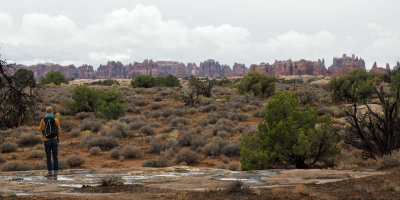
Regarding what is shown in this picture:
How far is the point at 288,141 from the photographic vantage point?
9711 millimetres

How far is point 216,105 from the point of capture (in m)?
28.8

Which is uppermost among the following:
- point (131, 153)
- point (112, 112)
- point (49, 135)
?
point (49, 135)

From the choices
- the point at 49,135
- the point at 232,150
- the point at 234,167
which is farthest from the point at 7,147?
the point at 234,167

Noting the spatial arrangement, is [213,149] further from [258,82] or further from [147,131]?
[258,82]

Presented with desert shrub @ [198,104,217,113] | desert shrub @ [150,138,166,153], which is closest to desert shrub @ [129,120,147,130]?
→ desert shrub @ [150,138,166,153]

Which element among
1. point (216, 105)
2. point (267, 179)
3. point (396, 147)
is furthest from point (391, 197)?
point (216, 105)

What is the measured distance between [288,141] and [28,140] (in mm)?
14121

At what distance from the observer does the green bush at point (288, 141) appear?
375 inches

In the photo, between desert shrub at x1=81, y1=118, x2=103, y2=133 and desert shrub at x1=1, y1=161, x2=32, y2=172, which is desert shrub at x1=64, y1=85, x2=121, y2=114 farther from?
desert shrub at x1=1, y1=161, x2=32, y2=172

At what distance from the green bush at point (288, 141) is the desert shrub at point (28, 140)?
1263cm

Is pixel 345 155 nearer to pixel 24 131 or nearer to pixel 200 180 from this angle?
pixel 200 180

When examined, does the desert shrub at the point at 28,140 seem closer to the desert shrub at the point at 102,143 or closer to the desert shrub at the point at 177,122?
the desert shrub at the point at 102,143

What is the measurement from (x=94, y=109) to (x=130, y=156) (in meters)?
13.6

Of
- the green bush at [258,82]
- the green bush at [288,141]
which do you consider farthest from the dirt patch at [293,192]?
the green bush at [258,82]
